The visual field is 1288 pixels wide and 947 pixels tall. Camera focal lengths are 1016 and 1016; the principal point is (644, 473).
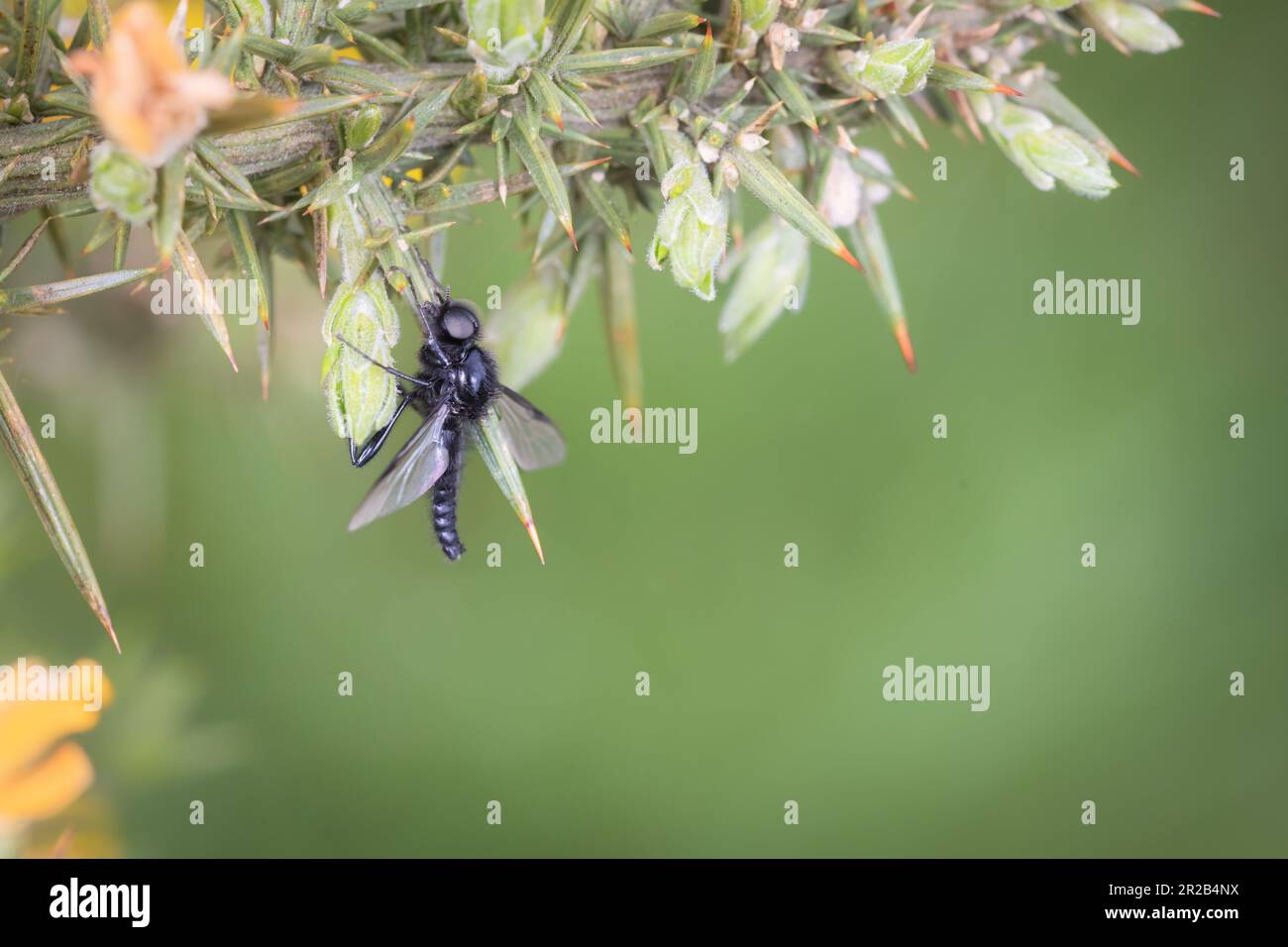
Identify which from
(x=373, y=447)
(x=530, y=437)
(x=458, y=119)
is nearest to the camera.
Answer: (x=458, y=119)

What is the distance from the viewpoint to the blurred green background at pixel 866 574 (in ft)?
9.12

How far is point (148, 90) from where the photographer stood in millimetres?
718

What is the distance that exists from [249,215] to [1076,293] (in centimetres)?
236

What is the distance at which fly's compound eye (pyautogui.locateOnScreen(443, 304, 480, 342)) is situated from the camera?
1.34m

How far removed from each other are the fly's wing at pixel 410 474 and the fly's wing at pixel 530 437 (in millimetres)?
330

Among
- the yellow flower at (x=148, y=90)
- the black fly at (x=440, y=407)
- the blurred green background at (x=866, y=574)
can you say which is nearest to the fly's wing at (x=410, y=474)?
the black fly at (x=440, y=407)

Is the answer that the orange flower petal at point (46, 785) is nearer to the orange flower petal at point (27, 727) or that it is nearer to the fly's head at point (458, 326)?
the orange flower petal at point (27, 727)

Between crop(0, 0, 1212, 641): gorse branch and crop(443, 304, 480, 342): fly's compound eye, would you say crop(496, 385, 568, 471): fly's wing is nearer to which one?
crop(443, 304, 480, 342): fly's compound eye

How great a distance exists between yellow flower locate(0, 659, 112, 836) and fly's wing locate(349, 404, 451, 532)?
1.65 feet

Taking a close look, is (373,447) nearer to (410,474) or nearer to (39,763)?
(410,474)

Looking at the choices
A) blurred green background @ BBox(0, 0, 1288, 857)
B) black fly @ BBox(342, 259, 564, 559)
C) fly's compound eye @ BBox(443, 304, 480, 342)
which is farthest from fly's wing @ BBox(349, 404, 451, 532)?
blurred green background @ BBox(0, 0, 1288, 857)

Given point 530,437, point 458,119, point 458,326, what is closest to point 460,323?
point 458,326

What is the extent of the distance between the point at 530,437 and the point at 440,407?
39cm

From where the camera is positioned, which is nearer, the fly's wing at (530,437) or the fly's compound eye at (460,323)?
the fly's compound eye at (460,323)
